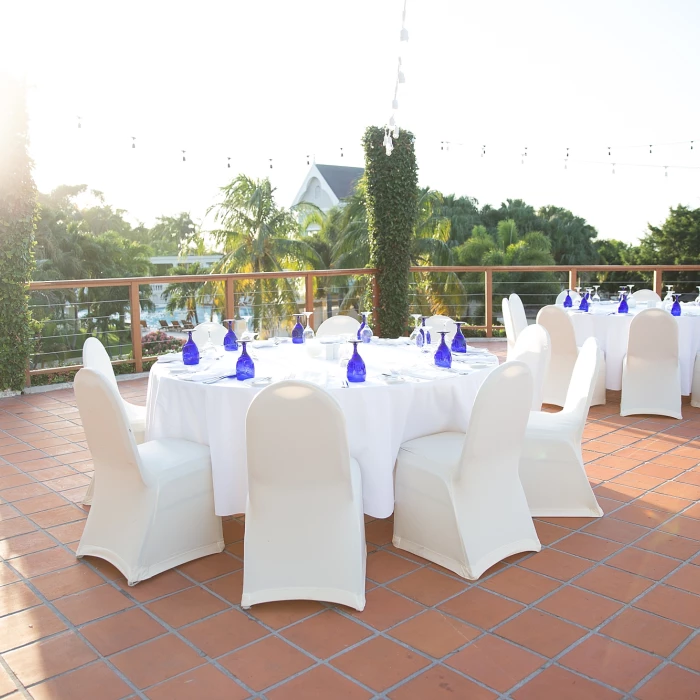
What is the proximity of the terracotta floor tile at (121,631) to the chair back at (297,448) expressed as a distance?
566mm

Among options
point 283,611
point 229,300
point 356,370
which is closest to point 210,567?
point 283,611

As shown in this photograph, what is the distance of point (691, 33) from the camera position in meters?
9.48

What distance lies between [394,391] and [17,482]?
8.13ft

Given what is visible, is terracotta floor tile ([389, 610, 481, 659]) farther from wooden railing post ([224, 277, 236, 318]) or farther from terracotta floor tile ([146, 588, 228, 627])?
wooden railing post ([224, 277, 236, 318])

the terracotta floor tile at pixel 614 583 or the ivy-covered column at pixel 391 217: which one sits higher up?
the ivy-covered column at pixel 391 217

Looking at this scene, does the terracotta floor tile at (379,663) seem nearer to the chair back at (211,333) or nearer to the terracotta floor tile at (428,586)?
the terracotta floor tile at (428,586)

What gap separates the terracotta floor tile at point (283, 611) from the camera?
8.39 feet

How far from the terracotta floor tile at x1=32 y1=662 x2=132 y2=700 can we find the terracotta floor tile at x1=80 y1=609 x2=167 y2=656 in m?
0.12

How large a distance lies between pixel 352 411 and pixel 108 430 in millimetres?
1014

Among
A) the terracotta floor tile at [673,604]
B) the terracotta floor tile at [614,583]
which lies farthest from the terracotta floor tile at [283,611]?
the terracotta floor tile at [673,604]

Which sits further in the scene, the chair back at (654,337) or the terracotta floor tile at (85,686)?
the chair back at (654,337)

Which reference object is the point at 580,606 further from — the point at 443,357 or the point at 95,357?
the point at 95,357

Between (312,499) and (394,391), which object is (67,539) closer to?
(312,499)

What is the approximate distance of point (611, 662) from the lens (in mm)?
2254
